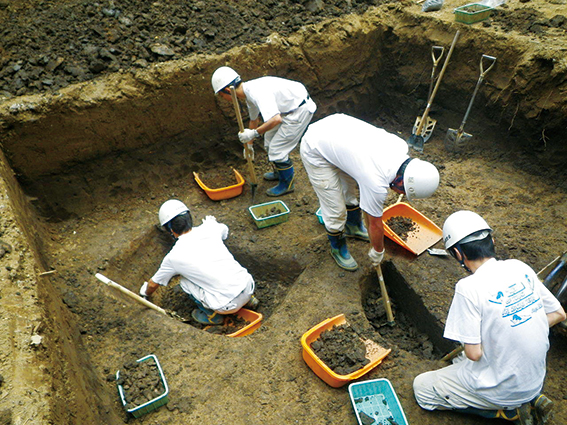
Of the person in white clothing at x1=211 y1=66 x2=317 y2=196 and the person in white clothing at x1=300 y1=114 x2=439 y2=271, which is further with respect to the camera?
the person in white clothing at x1=211 y1=66 x2=317 y2=196

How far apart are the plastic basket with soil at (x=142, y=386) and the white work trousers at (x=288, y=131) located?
2916mm

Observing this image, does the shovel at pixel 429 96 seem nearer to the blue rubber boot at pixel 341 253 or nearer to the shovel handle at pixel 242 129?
the shovel handle at pixel 242 129

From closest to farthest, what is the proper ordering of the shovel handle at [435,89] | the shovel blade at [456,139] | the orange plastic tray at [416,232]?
the orange plastic tray at [416,232] < the shovel handle at [435,89] < the shovel blade at [456,139]

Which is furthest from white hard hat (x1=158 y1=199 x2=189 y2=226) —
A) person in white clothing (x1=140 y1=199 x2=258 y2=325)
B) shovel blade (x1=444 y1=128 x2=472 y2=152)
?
shovel blade (x1=444 y1=128 x2=472 y2=152)

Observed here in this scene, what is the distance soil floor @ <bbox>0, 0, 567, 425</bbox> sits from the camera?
3.03m

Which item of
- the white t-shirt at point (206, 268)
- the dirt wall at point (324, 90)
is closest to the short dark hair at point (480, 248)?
the white t-shirt at point (206, 268)

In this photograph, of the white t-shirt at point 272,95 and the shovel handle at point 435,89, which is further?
the shovel handle at point 435,89

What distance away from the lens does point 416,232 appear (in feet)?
14.7

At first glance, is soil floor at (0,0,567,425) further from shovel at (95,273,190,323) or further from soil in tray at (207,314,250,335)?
soil in tray at (207,314,250,335)

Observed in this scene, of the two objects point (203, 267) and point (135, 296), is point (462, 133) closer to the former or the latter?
point (203, 267)

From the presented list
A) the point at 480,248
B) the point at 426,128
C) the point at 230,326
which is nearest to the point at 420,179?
the point at 480,248

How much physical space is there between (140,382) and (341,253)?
226 cm

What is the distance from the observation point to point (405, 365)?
11.0 ft

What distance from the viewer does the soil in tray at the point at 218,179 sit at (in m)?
5.52
